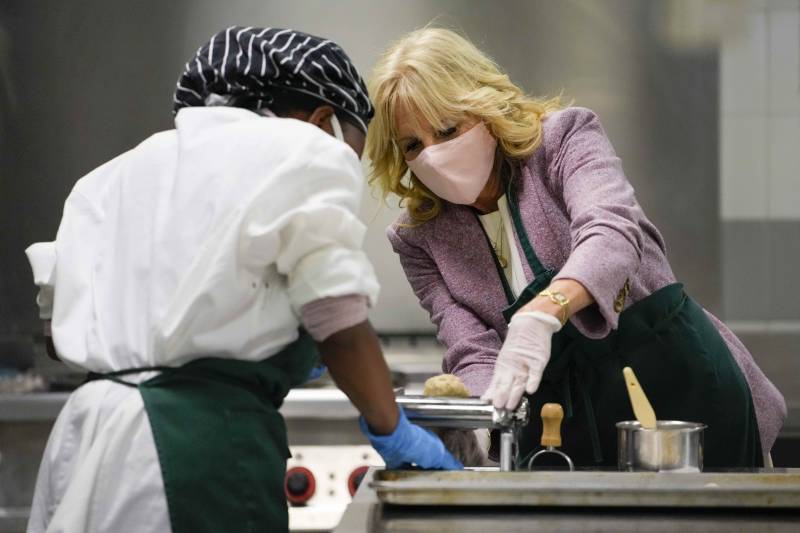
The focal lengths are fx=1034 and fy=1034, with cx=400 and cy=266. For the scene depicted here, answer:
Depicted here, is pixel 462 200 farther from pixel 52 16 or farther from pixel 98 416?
pixel 52 16

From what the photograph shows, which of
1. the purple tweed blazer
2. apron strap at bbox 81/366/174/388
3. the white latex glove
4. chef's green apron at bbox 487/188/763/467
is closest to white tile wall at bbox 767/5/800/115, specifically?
the purple tweed blazer

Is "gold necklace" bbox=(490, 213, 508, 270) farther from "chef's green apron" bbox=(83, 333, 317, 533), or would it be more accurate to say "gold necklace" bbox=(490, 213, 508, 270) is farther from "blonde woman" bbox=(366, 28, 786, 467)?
"chef's green apron" bbox=(83, 333, 317, 533)

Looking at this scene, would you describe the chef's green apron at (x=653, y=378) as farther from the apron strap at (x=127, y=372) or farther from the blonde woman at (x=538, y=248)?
the apron strap at (x=127, y=372)

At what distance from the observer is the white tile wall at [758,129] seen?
9.10ft

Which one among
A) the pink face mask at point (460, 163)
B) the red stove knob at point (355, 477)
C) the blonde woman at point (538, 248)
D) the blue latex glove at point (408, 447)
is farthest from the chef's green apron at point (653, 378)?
the red stove knob at point (355, 477)

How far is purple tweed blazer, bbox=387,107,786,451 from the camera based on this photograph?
1554 millimetres

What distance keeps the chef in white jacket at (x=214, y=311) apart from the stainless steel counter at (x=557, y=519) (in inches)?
3.9

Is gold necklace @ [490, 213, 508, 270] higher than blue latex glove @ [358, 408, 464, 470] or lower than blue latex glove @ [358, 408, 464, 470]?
higher

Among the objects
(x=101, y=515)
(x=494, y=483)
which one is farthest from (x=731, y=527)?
(x=101, y=515)

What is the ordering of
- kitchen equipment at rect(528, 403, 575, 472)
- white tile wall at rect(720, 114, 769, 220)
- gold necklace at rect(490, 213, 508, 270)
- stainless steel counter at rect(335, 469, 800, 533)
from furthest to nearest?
white tile wall at rect(720, 114, 769, 220)
gold necklace at rect(490, 213, 508, 270)
kitchen equipment at rect(528, 403, 575, 472)
stainless steel counter at rect(335, 469, 800, 533)

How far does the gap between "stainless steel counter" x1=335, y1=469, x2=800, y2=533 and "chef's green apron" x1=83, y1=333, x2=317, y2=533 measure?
0.37 ft

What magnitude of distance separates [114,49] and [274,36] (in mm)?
1685

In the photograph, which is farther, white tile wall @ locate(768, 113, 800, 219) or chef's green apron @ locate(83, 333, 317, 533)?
white tile wall @ locate(768, 113, 800, 219)

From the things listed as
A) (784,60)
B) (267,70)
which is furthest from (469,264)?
(784,60)
